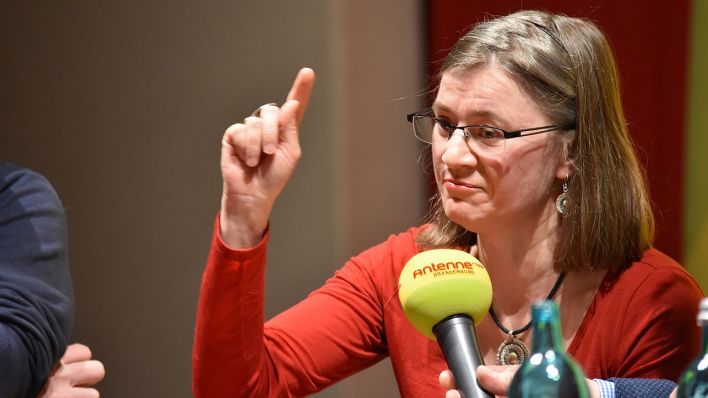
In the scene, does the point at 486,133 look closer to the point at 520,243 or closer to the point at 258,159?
the point at 520,243

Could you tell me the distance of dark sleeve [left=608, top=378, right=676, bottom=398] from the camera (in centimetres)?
139

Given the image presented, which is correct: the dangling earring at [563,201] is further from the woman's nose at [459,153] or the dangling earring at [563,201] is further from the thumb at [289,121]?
the thumb at [289,121]

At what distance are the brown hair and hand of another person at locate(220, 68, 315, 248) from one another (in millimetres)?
438

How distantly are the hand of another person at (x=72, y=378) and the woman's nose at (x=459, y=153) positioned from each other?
75 centimetres

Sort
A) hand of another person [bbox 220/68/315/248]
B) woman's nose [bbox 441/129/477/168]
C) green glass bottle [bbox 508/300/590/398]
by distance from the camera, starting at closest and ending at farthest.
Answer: green glass bottle [bbox 508/300/590/398], hand of another person [bbox 220/68/315/248], woman's nose [bbox 441/129/477/168]

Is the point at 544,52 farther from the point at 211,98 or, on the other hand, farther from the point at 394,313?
the point at 211,98

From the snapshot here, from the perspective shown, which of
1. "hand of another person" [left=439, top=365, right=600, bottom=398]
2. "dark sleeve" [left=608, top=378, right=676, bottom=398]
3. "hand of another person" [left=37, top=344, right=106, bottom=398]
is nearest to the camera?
"hand of another person" [left=439, top=365, right=600, bottom=398]

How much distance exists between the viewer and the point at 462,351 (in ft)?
4.34

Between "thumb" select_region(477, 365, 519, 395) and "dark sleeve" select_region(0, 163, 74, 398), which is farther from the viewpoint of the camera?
"dark sleeve" select_region(0, 163, 74, 398)

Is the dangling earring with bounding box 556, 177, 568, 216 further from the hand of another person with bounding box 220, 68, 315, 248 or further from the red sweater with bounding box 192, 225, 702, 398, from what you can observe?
the hand of another person with bounding box 220, 68, 315, 248

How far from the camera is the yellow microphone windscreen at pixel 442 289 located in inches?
56.6

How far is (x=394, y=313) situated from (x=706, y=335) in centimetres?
103

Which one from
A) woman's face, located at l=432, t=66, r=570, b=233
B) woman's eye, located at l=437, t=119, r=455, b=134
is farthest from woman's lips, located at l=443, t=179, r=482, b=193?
woman's eye, located at l=437, t=119, r=455, b=134

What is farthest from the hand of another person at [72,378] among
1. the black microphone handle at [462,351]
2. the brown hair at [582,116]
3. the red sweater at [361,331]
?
the brown hair at [582,116]
